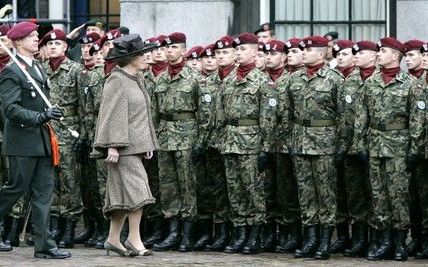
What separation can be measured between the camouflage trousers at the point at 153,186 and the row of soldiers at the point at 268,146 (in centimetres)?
1

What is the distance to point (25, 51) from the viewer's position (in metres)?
16.9

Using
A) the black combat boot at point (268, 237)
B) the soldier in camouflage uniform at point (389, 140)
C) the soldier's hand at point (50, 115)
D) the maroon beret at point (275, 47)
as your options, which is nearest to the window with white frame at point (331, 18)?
the maroon beret at point (275, 47)

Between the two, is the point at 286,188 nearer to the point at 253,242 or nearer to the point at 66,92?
the point at 253,242

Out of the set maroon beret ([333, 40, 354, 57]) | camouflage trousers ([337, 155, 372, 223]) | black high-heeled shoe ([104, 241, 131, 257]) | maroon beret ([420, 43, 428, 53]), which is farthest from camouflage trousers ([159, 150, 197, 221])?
maroon beret ([420, 43, 428, 53])

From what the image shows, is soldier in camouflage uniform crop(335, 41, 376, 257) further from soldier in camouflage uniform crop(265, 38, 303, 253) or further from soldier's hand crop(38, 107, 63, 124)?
→ soldier's hand crop(38, 107, 63, 124)

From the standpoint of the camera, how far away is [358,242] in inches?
693

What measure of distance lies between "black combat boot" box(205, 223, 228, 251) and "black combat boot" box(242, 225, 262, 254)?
37 cm

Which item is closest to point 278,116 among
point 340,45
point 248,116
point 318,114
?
point 248,116

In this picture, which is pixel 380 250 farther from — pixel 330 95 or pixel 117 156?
pixel 117 156

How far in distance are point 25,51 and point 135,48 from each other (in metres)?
1.05

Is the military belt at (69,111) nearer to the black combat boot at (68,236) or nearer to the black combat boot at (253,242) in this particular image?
the black combat boot at (68,236)

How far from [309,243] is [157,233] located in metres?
1.84

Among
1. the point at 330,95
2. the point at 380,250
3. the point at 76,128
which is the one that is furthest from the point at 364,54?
the point at 76,128

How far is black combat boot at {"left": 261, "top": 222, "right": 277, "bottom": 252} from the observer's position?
18.0m
